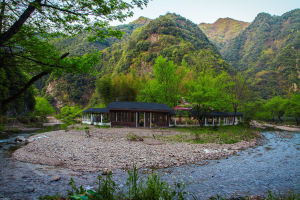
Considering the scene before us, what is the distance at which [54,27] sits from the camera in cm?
324

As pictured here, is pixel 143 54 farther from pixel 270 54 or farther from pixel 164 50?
pixel 270 54

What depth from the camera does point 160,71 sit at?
113ft

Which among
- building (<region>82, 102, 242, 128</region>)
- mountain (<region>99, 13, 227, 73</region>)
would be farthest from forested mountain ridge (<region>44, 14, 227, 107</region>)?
building (<region>82, 102, 242, 128</region>)

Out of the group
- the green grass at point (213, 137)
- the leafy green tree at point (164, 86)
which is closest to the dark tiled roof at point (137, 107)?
the leafy green tree at point (164, 86)

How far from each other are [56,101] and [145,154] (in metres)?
86.6

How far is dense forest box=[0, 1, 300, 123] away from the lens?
2.86 metres

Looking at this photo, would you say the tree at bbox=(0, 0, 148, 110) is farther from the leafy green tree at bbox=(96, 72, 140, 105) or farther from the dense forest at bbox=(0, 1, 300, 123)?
the leafy green tree at bbox=(96, 72, 140, 105)

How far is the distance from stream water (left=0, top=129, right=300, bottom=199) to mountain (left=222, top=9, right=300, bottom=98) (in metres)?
47.9

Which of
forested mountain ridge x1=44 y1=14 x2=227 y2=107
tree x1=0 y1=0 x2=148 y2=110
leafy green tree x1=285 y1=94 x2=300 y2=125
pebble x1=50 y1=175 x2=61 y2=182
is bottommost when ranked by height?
pebble x1=50 y1=175 x2=61 y2=182

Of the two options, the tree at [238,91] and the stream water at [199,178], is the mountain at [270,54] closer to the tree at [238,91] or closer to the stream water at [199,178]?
the tree at [238,91]

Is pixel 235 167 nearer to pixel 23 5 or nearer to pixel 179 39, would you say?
pixel 23 5

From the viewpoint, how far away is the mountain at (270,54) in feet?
246

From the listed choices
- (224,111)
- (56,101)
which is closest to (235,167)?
(224,111)

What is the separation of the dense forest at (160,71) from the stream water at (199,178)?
3204 mm
